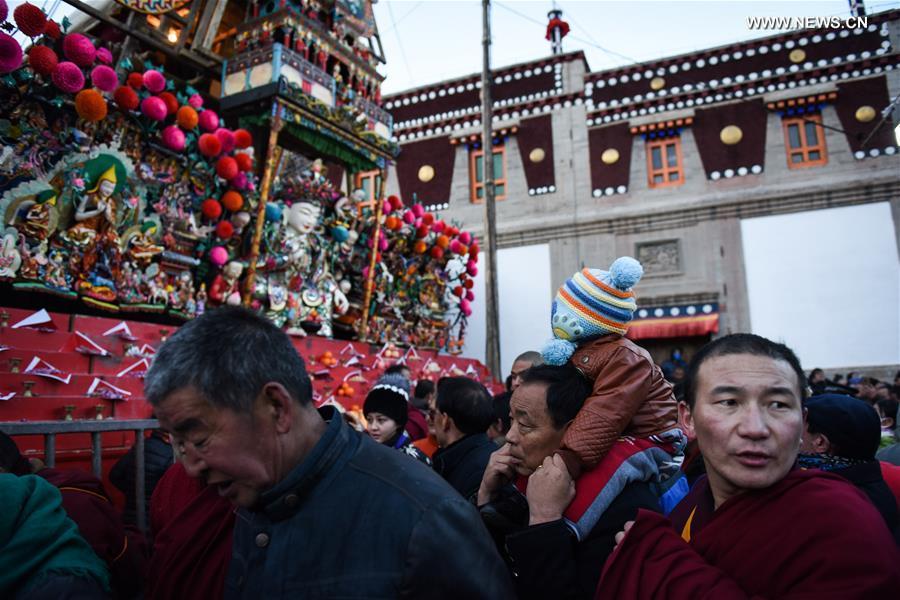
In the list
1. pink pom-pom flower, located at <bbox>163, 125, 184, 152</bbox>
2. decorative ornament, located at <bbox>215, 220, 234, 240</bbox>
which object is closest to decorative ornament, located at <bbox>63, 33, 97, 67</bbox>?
pink pom-pom flower, located at <bbox>163, 125, 184, 152</bbox>

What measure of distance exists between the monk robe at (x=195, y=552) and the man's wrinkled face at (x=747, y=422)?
4.89 feet

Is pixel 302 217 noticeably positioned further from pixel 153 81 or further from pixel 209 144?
pixel 153 81

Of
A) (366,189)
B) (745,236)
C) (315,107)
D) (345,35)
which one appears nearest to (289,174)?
(315,107)

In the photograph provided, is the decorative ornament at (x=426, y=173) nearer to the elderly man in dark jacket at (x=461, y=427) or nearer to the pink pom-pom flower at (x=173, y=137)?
the pink pom-pom flower at (x=173, y=137)

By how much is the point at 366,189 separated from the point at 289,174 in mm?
8061

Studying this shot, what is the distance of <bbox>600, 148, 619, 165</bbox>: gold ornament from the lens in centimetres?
1667

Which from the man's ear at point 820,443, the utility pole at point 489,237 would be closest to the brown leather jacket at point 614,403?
the man's ear at point 820,443

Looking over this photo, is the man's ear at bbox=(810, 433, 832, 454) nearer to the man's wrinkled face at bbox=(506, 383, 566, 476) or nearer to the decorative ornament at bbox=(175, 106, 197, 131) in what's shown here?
the man's wrinkled face at bbox=(506, 383, 566, 476)

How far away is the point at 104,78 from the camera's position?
23.1ft

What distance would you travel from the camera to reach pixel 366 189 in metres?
18.8

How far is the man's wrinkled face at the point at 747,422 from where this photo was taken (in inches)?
58.1

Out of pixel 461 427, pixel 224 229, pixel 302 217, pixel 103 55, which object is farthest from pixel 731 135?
pixel 461 427

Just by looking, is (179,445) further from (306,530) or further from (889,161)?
(889,161)

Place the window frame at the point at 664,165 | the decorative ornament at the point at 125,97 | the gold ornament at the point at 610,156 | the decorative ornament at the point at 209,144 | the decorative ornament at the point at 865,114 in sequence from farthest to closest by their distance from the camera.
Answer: the gold ornament at the point at 610,156 → the window frame at the point at 664,165 → the decorative ornament at the point at 865,114 → the decorative ornament at the point at 209,144 → the decorative ornament at the point at 125,97
